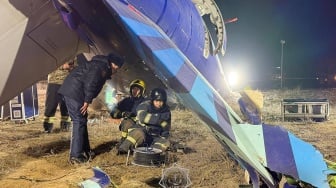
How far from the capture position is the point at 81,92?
5.45 metres

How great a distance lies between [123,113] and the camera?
635cm

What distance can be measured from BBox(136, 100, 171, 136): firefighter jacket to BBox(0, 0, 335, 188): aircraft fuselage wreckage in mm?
821

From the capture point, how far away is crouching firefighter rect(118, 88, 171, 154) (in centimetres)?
566

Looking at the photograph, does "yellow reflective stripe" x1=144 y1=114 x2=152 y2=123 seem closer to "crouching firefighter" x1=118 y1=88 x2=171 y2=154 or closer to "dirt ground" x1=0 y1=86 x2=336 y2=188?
"crouching firefighter" x1=118 y1=88 x2=171 y2=154

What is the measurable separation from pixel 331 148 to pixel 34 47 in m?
4.57

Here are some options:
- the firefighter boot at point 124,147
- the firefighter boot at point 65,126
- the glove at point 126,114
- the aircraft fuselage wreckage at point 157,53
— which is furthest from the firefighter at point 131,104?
the firefighter boot at point 65,126

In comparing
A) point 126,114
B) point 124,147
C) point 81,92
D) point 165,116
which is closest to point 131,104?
point 126,114

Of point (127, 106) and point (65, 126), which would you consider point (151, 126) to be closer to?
point (127, 106)

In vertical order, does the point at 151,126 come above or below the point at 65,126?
above

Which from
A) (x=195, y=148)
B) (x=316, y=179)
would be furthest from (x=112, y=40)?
(x=316, y=179)

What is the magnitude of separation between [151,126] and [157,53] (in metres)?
2.82

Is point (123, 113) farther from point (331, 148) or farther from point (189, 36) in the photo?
point (331, 148)

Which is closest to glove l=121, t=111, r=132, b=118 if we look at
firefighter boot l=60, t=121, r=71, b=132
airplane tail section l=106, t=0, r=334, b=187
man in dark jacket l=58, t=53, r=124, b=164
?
man in dark jacket l=58, t=53, r=124, b=164

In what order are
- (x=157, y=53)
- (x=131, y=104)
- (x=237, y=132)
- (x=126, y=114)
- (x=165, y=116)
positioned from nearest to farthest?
(x=237, y=132), (x=157, y=53), (x=165, y=116), (x=126, y=114), (x=131, y=104)
